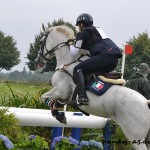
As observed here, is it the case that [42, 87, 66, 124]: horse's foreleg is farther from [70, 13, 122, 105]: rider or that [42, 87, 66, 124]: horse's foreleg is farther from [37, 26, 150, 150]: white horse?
[70, 13, 122, 105]: rider

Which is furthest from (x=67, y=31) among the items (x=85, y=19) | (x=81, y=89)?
(x=81, y=89)

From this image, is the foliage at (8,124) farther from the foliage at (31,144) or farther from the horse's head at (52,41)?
the horse's head at (52,41)

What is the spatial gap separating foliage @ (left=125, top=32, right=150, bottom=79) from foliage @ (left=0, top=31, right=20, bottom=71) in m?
14.7

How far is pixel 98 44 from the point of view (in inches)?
229

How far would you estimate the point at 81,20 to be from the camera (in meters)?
6.02

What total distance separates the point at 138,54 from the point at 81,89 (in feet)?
120

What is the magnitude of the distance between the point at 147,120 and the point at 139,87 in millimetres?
2979

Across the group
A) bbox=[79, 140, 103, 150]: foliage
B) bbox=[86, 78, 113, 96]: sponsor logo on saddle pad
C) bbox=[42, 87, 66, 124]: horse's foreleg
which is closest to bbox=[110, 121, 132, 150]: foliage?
bbox=[79, 140, 103, 150]: foliage

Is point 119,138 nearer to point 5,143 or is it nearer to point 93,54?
point 93,54

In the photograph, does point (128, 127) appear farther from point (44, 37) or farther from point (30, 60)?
point (30, 60)

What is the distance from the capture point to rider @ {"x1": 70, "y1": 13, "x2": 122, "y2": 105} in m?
5.75

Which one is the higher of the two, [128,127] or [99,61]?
[99,61]

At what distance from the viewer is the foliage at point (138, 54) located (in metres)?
38.6

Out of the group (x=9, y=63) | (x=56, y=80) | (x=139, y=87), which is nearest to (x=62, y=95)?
(x=56, y=80)
